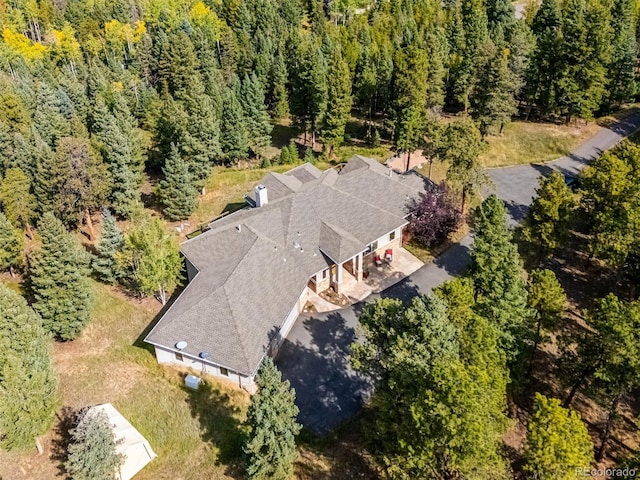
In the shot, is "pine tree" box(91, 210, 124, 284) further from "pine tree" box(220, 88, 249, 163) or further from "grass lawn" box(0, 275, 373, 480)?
"pine tree" box(220, 88, 249, 163)

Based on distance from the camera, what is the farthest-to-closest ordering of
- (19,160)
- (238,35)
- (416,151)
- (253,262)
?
(238,35)
(416,151)
(19,160)
(253,262)

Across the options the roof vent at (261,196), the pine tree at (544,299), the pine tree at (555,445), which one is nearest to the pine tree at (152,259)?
the roof vent at (261,196)

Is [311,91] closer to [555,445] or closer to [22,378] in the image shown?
[22,378]

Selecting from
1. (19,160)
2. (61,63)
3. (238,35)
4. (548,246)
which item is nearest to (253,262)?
(548,246)

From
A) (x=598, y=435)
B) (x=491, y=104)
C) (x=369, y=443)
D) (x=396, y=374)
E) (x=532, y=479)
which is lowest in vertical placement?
(x=598, y=435)

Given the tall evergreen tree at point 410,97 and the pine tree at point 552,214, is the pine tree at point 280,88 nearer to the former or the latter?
the tall evergreen tree at point 410,97

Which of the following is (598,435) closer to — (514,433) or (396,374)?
(514,433)
